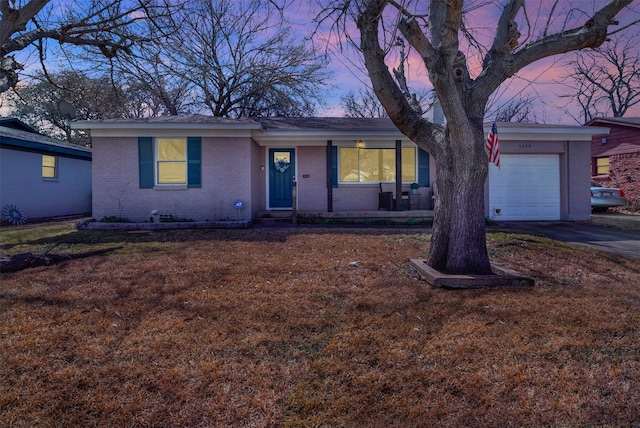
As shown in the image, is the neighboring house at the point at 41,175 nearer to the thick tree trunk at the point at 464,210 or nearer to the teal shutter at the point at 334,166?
the teal shutter at the point at 334,166

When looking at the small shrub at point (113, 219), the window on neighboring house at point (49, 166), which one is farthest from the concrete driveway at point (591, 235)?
the window on neighboring house at point (49, 166)

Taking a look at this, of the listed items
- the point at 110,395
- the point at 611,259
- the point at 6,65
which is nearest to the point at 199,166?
the point at 6,65

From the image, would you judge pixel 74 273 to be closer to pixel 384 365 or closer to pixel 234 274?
pixel 234 274

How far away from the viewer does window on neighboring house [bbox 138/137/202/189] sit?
34.8 feet

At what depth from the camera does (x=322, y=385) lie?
8.27 ft

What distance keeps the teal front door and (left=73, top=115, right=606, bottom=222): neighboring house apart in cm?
3

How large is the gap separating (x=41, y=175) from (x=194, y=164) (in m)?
7.26

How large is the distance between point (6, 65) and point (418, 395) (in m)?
9.13

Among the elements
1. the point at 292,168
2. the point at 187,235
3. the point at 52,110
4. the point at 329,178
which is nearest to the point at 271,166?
the point at 292,168

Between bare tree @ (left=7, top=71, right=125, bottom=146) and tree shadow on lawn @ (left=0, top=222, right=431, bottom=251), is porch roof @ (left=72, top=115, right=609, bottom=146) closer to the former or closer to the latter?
tree shadow on lawn @ (left=0, top=222, right=431, bottom=251)

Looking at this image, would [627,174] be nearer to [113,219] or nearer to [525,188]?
[525,188]

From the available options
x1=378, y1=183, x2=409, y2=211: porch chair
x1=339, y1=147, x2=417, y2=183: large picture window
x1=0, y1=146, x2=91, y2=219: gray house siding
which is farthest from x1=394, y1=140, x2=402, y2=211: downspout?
x1=0, y1=146, x2=91, y2=219: gray house siding

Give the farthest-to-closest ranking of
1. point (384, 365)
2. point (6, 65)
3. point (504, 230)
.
→ point (504, 230), point (6, 65), point (384, 365)

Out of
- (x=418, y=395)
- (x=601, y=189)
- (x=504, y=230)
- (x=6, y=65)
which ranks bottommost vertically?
(x=418, y=395)
